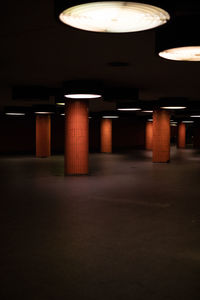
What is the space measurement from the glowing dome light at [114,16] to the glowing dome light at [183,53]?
1.48 meters

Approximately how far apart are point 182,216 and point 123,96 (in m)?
10.1

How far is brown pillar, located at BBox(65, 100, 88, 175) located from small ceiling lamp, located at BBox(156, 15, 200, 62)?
13.1 meters

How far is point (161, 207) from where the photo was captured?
37.2ft

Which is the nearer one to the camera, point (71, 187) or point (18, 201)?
point (18, 201)

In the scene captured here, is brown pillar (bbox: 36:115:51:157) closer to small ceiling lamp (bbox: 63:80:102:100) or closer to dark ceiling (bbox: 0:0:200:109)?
dark ceiling (bbox: 0:0:200:109)

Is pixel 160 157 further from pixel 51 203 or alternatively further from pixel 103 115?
pixel 51 203

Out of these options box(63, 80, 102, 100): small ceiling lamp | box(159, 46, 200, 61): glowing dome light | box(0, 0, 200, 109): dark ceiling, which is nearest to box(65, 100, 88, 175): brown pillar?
box(0, 0, 200, 109): dark ceiling

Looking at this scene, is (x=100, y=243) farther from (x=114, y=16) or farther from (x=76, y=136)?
(x=76, y=136)

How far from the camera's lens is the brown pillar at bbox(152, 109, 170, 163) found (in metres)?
28.3

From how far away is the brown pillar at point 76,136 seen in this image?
64.2ft

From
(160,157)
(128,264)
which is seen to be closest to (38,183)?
(128,264)

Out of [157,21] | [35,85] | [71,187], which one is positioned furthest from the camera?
[35,85]

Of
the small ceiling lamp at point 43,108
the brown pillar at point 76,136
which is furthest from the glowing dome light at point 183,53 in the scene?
the small ceiling lamp at point 43,108

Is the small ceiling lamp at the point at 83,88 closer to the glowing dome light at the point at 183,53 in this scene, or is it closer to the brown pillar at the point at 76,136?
the brown pillar at the point at 76,136
